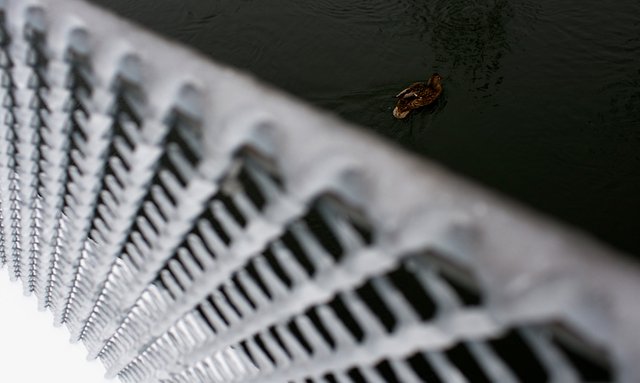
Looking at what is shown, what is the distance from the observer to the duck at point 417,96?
4.06 m

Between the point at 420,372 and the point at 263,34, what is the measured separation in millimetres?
3459

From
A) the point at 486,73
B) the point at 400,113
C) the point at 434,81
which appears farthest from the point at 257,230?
the point at 486,73

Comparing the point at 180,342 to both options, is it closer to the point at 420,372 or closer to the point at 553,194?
the point at 420,372

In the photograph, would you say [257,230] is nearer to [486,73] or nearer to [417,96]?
[417,96]

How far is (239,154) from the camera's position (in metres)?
0.71

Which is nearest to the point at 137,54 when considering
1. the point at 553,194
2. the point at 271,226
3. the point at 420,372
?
the point at 271,226

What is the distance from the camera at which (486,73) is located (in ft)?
14.6

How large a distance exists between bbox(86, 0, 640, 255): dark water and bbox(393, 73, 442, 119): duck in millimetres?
110

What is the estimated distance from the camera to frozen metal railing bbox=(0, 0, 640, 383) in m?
0.46

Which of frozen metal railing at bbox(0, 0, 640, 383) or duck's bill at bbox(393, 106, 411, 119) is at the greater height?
duck's bill at bbox(393, 106, 411, 119)

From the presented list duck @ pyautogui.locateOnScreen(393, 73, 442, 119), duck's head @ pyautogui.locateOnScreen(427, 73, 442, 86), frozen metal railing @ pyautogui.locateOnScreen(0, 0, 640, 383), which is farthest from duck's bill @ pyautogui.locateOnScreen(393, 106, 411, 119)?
frozen metal railing @ pyautogui.locateOnScreen(0, 0, 640, 383)

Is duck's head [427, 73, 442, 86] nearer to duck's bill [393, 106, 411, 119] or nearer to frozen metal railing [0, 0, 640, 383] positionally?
duck's bill [393, 106, 411, 119]

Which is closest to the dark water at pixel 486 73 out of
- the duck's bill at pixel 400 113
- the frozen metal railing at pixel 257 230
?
the duck's bill at pixel 400 113

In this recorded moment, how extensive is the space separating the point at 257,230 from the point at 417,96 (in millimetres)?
3482
